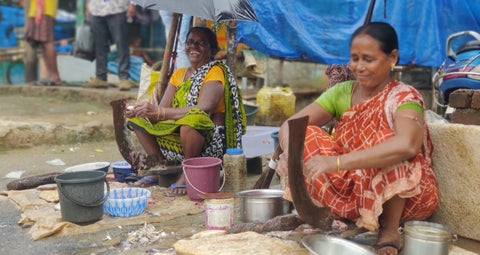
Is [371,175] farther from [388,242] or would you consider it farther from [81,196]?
[81,196]

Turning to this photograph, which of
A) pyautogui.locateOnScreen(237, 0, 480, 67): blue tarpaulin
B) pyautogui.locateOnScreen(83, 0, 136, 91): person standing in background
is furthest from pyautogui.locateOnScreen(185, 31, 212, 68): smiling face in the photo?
pyautogui.locateOnScreen(83, 0, 136, 91): person standing in background

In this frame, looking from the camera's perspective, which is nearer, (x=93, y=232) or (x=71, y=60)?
(x=93, y=232)

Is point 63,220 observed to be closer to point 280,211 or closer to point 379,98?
point 280,211

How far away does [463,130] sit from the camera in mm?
2791

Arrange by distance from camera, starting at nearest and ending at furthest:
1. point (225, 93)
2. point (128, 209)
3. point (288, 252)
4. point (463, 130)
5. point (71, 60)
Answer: point (288, 252), point (463, 130), point (128, 209), point (225, 93), point (71, 60)

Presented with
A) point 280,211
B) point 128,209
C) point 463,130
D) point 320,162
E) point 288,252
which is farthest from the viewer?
point 128,209

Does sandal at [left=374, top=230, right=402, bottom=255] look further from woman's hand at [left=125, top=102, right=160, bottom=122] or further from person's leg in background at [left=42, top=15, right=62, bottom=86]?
person's leg in background at [left=42, top=15, right=62, bottom=86]

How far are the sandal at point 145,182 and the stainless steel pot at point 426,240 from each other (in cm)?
246

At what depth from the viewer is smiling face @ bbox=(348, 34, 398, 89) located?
97.1 inches

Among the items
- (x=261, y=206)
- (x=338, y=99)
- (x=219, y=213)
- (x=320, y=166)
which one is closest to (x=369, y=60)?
(x=338, y=99)

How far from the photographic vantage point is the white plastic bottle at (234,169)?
12.9ft

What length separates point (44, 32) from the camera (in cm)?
925

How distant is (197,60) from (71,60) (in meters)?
7.92

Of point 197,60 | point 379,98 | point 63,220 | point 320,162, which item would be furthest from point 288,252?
point 197,60
